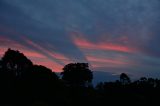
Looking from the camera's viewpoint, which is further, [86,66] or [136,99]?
[86,66]

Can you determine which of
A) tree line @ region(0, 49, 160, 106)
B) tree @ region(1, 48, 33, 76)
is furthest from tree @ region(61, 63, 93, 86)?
tree line @ region(0, 49, 160, 106)

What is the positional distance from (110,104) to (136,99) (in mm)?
7763

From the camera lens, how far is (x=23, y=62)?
281ft

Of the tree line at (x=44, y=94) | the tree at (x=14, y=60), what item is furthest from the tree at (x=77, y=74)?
the tree line at (x=44, y=94)

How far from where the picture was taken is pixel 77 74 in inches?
4018

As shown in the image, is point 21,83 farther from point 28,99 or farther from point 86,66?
point 86,66

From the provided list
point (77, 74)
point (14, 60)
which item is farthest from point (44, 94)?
point (77, 74)

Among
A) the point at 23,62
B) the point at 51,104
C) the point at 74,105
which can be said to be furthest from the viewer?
the point at 23,62

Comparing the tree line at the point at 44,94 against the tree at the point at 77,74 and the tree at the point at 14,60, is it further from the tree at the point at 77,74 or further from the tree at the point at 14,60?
the tree at the point at 77,74

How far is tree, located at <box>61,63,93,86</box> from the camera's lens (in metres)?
102

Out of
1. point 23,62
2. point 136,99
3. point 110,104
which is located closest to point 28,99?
point 110,104

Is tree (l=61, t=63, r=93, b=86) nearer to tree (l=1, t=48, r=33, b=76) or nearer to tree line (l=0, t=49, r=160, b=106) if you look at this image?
tree (l=1, t=48, r=33, b=76)

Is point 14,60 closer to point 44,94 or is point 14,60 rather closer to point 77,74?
point 77,74

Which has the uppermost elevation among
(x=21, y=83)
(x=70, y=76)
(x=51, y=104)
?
(x=70, y=76)
